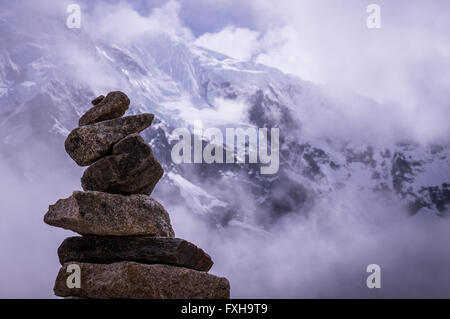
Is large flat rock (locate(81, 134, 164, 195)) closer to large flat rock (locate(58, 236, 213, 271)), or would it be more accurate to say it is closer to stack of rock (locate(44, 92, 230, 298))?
stack of rock (locate(44, 92, 230, 298))

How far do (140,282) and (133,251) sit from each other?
156cm

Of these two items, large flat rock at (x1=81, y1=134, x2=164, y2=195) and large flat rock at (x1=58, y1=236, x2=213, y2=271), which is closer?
large flat rock at (x1=58, y1=236, x2=213, y2=271)

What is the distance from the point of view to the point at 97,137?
1803 centimetres

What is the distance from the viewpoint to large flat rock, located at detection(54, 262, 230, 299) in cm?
1541

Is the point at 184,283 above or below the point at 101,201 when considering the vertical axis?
below

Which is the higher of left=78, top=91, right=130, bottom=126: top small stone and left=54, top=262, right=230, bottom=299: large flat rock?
left=78, top=91, right=130, bottom=126: top small stone

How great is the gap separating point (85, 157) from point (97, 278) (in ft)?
14.9

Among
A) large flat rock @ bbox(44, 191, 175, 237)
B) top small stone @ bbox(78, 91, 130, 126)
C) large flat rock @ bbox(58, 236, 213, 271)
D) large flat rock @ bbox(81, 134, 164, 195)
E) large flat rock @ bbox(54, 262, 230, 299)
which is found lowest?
large flat rock @ bbox(54, 262, 230, 299)

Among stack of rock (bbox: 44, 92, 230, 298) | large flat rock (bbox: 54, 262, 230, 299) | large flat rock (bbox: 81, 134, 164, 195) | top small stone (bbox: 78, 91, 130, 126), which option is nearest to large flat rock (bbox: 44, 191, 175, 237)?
stack of rock (bbox: 44, 92, 230, 298)
